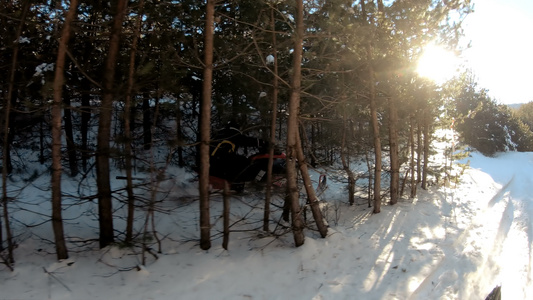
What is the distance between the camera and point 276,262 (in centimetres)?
518

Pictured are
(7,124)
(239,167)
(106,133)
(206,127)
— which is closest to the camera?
(7,124)

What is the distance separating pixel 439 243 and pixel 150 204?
5.42 metres

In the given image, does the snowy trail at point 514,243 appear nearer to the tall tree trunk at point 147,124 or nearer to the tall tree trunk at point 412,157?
the tall tree trunk at point 412,157

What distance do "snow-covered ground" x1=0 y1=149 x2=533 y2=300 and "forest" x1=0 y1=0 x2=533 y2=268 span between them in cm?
33

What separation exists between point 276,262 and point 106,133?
10.9ft

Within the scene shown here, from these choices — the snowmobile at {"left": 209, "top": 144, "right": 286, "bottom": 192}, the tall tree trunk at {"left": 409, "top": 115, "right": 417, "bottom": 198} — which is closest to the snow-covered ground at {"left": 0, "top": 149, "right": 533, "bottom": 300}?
the snowmobile at {"left": 209, "top": 144, "right": 286, "bottom": 192}

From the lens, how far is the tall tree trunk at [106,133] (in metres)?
4.91

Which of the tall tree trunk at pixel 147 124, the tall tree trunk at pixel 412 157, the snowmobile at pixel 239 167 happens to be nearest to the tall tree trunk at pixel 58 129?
the tall tree trunk at pixel 147 124

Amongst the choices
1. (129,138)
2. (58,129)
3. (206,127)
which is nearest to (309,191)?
(206,127)

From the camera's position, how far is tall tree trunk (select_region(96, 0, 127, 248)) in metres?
4.91

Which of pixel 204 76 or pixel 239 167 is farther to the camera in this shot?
pixel 239 167

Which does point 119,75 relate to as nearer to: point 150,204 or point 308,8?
point 150,204

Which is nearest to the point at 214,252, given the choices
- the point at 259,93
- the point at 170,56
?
the point at 170,56

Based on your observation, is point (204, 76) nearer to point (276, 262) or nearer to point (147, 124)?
point (276, 262)
